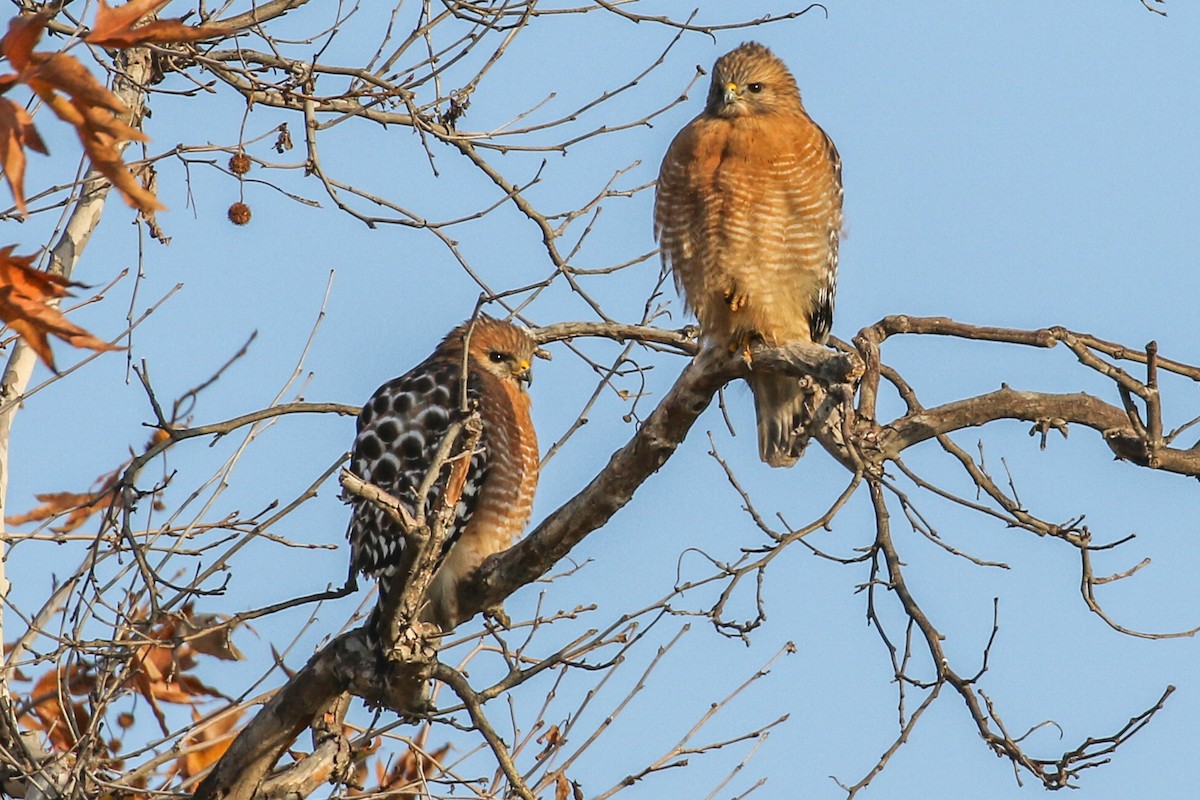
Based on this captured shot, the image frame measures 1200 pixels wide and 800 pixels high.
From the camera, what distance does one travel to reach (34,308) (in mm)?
2660

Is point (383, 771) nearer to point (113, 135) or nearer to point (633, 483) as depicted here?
point (633, 483)

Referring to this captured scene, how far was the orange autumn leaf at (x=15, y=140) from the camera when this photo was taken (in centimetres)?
250

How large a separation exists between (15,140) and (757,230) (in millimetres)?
3948

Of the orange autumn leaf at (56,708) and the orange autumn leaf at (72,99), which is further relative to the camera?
the orange autumn leaf at (56,708)

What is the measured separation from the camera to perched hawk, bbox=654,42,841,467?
608 cm

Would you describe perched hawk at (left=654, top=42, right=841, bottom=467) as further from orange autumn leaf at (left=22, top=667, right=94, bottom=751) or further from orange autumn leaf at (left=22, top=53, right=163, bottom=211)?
orange autumn leaf at (left=22, top=53, right=163, bottom=211)

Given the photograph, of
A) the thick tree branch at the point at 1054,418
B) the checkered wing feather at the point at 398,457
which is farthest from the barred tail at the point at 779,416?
the thick tree branch at the point at 1054,418

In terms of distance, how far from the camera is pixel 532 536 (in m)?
4.83

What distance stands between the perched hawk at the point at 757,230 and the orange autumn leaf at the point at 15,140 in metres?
3.65

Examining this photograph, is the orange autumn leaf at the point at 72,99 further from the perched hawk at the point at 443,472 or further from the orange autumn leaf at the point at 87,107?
the perched hawk at the point at 443,472

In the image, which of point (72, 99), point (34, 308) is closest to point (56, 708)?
point (34, 308)

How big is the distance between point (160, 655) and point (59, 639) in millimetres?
601

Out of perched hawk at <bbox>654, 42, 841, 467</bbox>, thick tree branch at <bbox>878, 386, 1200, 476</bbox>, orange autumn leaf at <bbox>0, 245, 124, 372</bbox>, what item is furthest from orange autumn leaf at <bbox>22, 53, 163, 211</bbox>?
perched hawk at <bbox>654, 42, 841, 467</bbox>

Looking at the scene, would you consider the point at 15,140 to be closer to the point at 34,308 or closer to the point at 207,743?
the point at 34,308
